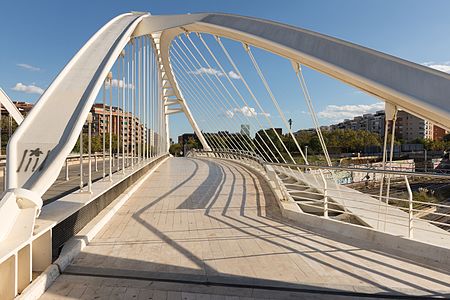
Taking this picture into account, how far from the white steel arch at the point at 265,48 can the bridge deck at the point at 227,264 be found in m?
1.10

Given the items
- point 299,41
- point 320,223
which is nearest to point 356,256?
point 320,223

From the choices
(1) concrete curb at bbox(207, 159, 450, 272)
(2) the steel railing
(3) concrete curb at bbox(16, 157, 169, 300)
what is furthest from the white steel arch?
(1) concrete curb at bbox(207, 159, 450, 272)

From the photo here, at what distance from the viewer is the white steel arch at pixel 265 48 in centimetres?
343

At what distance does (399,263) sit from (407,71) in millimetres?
A: 2238

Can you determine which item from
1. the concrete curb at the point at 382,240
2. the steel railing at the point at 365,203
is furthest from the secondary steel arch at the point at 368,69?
the concrete curb at the point at 382,240

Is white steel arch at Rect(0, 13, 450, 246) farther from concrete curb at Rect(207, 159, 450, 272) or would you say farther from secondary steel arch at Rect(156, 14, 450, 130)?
concrete curb at Rect(207, 159, 450, 272)

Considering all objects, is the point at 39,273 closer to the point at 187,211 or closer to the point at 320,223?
the point at 187,211

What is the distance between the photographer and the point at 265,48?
A: 6.13 metres

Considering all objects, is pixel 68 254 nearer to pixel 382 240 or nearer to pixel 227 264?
pixel 227 264

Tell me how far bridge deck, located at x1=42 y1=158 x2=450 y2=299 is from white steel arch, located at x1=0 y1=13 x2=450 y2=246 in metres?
1.10

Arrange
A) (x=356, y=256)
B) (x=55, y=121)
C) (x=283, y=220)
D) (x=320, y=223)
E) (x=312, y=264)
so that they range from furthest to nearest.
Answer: (x=283, y=220)
(x=320, y=223)
(x=55, y=121)
(x=356, y=256)
(x=312, y=264)

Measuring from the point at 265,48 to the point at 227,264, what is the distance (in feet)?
12.8

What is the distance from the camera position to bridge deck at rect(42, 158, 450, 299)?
328cm

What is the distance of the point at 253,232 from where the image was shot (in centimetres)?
527
